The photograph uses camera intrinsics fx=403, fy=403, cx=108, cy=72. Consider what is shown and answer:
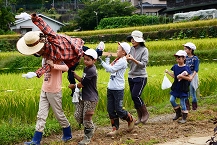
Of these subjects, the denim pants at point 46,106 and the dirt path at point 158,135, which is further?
the dirt path at point 158,135

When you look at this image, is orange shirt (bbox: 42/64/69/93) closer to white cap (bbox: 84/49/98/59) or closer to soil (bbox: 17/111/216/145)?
white cap (bbox: 84/49/98/59)

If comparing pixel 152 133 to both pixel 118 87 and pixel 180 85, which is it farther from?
pixel 180 85

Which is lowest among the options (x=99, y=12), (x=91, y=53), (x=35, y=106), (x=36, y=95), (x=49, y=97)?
(x=35, y=106)

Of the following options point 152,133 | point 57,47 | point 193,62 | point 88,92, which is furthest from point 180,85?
point 57,47

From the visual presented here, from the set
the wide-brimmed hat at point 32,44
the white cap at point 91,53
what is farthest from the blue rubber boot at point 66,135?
the wide-brimmed hat at point 32,44

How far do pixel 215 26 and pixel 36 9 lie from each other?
44.0 meters

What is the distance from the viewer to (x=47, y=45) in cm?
496

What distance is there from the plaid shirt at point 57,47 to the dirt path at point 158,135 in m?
1.13

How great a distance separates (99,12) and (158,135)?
35.4 meters

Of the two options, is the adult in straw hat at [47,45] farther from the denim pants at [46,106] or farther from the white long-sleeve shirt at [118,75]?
the white long-sleeve shirt at [118,75]

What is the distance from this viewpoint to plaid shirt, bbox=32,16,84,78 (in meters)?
4.91

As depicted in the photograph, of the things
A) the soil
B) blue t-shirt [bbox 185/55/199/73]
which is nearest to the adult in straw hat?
the soil

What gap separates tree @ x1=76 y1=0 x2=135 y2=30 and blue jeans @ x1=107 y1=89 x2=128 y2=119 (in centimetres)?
3406

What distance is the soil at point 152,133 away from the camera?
5370mm
